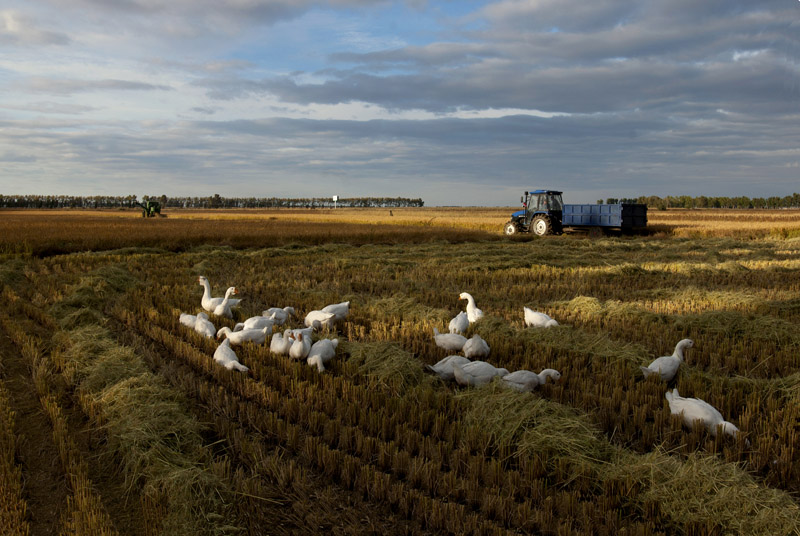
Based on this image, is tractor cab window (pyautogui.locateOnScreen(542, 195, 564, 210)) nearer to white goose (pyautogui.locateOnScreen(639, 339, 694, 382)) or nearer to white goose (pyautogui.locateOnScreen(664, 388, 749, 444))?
white goose (pyautogui.locateOnScreen(639, 339, 694, 382))

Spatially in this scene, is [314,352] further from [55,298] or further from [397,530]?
[55,298]

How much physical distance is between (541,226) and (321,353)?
2664 cm

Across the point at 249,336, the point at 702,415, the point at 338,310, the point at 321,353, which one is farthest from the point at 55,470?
the point at 702,415

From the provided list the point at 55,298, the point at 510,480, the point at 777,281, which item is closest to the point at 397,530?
the point at 510,480

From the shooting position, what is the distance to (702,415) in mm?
4762

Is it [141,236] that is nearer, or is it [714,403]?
[714,403]

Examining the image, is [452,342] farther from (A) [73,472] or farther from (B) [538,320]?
(A) [73,472]

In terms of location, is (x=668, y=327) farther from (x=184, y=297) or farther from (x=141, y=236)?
(x=141, y=236)

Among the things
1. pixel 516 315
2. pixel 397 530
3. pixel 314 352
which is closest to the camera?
pixel 397 530

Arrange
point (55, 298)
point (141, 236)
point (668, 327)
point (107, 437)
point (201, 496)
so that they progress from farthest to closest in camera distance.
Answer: point (141, 236), point (55, 298), point (668, 327), point (107, 437), point (201, 496)

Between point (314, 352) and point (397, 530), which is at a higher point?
point (314, 352)

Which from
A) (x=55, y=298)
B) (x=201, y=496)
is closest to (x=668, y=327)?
(x=201, y=496)

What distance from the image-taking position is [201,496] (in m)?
3.68

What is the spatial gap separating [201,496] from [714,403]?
5084mm
